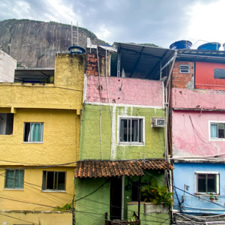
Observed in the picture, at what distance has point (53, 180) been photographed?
9.95m

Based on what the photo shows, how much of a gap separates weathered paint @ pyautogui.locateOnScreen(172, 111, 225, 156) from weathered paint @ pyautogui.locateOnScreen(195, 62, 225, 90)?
165cm

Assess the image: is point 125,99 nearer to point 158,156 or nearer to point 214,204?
point 158,156

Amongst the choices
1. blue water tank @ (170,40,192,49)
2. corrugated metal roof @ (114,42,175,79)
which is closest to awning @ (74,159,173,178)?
corrugated metal roof @ (114,42,175,79)

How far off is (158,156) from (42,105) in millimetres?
6352

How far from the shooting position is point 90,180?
8523 millimetres

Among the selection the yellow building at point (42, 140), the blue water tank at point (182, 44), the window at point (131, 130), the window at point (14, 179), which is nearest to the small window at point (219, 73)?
the blue water tank at point (182, 44)

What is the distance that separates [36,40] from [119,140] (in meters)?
46.9

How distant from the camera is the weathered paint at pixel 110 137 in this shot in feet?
30.1

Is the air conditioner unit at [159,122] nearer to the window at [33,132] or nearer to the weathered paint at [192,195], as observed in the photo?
the weathered paint at [192,195]

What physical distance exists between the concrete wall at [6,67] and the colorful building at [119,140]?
5.46 metres

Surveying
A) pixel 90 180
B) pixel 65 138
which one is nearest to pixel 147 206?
pixel 90 180

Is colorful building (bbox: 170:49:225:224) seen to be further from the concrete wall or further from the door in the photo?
the concrete wall

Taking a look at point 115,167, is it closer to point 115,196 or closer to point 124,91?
point 115,196

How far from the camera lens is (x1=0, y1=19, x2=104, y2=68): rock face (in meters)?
46.2
